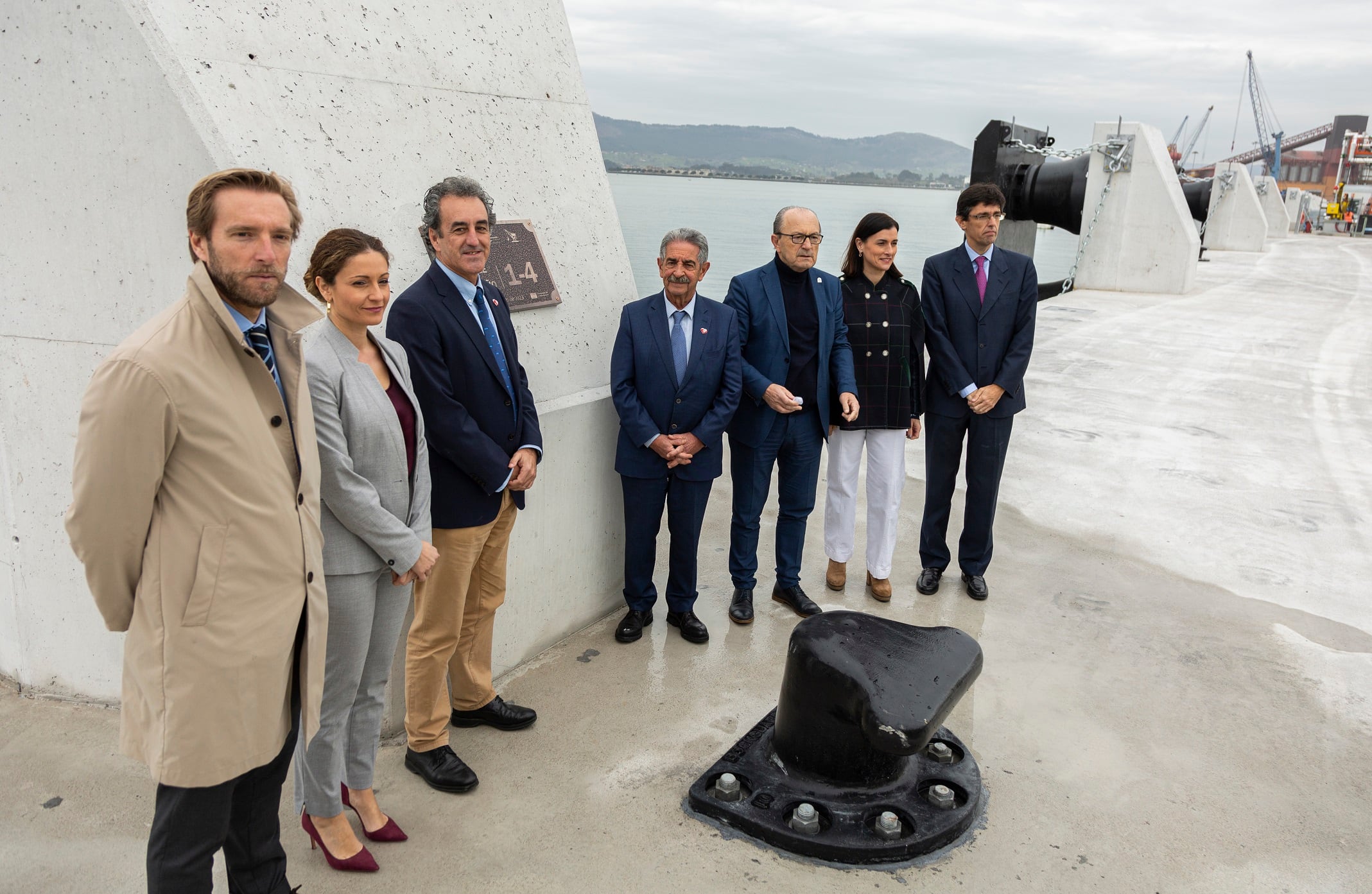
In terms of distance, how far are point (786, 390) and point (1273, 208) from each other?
39.9 m

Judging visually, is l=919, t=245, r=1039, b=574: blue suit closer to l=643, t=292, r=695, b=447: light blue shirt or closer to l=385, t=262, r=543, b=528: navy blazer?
l=643, t=292, r=695, b=447: light blue shirt

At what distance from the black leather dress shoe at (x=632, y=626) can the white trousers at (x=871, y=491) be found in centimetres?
Answer: 101

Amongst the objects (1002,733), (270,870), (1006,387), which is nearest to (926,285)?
(1006,387)

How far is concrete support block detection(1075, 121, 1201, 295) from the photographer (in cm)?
1572

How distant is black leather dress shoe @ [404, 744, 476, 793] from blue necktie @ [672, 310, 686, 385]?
1.62 metres

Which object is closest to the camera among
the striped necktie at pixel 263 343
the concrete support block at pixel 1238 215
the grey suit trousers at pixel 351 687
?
the striped necktie at pixel 263 343

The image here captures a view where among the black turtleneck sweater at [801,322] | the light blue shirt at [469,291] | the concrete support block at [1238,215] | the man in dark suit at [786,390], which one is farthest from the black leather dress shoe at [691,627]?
the concrete support block at [1238,215]

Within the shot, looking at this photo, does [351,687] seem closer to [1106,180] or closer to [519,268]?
[519,268]

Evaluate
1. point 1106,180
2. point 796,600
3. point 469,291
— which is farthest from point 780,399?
point 1106,180

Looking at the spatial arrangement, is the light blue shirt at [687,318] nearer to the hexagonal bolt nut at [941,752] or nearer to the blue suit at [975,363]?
the blue suit at [975,363]

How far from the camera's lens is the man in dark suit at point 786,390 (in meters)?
3.94

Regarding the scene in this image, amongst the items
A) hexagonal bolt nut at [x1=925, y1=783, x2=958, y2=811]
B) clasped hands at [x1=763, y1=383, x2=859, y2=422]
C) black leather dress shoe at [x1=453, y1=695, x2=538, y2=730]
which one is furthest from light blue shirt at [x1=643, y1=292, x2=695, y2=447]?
hexagonal bolt nut at [x1=925, y1=783, x2=958, y2=811]

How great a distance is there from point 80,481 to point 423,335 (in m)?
1.17

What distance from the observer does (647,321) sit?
11.9 feet
